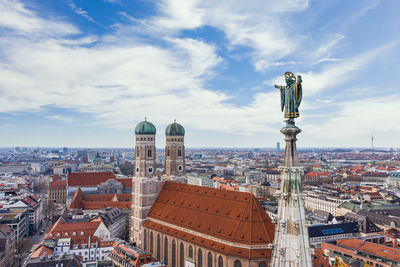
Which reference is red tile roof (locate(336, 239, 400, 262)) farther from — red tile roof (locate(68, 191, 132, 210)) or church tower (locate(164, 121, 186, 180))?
red tile roof (locate(68, 191, 132, 210))

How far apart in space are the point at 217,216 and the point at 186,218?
7.94m

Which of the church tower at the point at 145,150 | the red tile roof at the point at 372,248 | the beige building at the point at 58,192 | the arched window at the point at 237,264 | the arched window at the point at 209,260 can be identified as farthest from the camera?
the beige building at the point at 58,192

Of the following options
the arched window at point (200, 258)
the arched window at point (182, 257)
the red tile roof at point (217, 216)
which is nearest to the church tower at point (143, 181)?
the red tile roof at point (217, 216)

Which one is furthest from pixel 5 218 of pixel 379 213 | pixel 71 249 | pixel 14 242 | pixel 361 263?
pixel 379 213

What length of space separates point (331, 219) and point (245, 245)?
6692 cm

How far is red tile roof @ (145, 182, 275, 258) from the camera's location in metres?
55.0

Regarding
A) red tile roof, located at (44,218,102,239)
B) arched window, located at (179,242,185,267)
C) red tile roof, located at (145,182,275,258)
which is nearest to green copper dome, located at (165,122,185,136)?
red tile roof, located at (145,182,275,258)

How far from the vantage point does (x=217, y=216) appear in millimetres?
Answer: 61406

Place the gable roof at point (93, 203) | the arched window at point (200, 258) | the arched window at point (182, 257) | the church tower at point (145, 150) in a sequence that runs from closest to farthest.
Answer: the arched window at point (200, 258) < the arched window at point (182, 257) < the church tower at point (145, 150) < the gable roof at point (93, 203)

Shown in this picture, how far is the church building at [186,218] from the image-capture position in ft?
180

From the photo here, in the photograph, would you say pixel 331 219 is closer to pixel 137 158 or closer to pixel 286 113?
pixel 137 158

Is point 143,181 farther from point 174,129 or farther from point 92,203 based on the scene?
point 92,203

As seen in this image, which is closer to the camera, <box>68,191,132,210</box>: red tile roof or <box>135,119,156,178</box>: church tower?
<box>135,119,156,178</box>: church tower

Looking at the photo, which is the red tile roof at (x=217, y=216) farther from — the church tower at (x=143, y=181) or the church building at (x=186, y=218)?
the church tower at (x=143, y=181)
